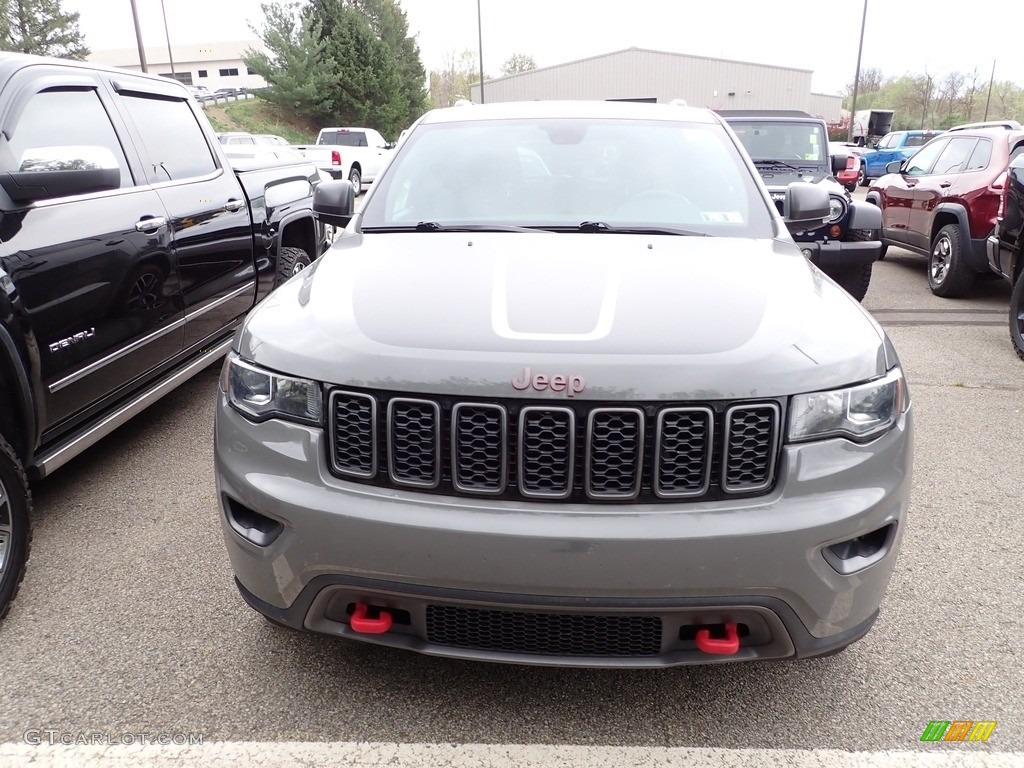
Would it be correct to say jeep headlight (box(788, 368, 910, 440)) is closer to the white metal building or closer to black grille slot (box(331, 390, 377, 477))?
black grille slot (box(331, 390, 377, 477))

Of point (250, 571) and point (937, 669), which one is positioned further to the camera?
point (937, 669)

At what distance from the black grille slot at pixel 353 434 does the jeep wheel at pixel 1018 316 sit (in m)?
5.67

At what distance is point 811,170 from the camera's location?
9.10m

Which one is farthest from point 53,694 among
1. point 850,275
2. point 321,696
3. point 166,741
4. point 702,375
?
point 850,275

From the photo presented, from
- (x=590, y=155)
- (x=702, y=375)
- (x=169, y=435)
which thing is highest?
(x=590, y=155)

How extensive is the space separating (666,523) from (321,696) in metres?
1.17

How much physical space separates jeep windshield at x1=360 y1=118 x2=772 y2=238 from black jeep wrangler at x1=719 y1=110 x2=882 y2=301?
12.4ft

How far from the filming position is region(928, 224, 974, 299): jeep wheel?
7715 mm

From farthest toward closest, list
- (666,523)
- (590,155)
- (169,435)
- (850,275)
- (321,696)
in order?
(850,275) < (169,435) < (590,155) < (321,696) < (666,523)

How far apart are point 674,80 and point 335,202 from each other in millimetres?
47583

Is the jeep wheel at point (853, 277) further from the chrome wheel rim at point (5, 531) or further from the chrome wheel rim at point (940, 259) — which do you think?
the chrome wheel rim at point (5, 531)

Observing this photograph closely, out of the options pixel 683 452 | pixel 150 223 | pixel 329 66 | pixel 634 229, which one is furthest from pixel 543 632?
pixel 329 66

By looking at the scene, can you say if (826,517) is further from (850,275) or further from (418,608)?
(850,275)

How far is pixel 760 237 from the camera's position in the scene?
283cm
